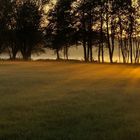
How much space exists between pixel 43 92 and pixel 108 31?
198ft

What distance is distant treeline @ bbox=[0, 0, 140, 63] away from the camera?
8256 cm

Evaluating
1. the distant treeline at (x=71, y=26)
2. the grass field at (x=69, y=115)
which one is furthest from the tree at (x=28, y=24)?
the grass field at (x=69, y=115)

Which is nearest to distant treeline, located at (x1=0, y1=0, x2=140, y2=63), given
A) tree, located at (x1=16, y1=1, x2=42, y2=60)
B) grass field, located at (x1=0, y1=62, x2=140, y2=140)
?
tree, located at (x1=16, y1=1, x2=42, y2=60)

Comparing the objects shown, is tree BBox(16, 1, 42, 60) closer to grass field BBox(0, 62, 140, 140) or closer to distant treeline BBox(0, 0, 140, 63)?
distant treeline BBox(0, 0, 140, 63)

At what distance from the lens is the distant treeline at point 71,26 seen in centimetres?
8256

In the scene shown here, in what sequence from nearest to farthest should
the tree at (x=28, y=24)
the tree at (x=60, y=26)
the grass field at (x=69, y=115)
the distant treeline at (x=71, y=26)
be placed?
the grass field at (x=69, y=115) < the distant treeline at (x=71, y=26) < the tree at (x=60, y=26) < the tree at (x=28, y=24)

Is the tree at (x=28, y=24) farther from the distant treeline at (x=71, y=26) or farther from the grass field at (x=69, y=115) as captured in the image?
the grass field at (x=69, y=115)

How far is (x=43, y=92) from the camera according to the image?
77.0 ft

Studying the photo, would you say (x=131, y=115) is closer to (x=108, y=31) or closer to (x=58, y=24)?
(x=108, y=31)

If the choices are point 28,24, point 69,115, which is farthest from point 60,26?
point 69,115

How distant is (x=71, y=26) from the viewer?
8656 centimetres

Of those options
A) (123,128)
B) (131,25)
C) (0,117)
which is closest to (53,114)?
(0,117)

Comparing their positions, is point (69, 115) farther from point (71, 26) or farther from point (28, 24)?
point (28, 24)

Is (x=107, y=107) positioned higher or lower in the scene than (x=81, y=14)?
lower
